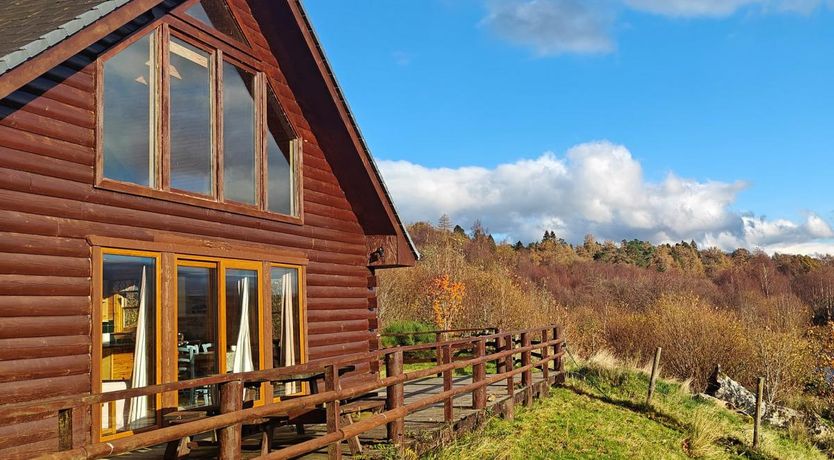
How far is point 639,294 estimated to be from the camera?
195ft

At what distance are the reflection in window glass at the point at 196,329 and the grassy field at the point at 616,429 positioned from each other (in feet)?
9.11

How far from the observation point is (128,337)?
743 cm

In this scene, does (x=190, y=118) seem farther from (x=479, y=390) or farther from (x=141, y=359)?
(x=479, y=390)

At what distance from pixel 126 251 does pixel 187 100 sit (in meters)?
2.13

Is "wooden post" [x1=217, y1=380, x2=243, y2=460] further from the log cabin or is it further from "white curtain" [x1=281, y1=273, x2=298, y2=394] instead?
"white curtain" [x1=281, y1=273, x2=298, y2=394]

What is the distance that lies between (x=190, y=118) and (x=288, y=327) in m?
3.07

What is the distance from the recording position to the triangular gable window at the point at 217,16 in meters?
8.85

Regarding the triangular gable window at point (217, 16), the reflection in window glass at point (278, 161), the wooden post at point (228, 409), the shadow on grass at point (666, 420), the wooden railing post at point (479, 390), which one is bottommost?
the shadow on grass at point (666, 420)

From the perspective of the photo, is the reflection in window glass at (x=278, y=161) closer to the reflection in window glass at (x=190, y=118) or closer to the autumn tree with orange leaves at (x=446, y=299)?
the reflection in window glass at (x=190, y=118)

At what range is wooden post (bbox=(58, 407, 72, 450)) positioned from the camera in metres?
4.37

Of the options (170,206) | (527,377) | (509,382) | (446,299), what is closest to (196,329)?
(170,206)

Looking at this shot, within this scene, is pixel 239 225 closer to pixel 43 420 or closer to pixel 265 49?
pixel 265 49

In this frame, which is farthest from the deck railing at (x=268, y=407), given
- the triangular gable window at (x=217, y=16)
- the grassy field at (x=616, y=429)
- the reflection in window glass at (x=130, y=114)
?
the triangular gable window at (x=217, y=16)

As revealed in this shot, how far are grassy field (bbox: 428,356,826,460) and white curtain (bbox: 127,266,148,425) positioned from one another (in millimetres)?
3157
